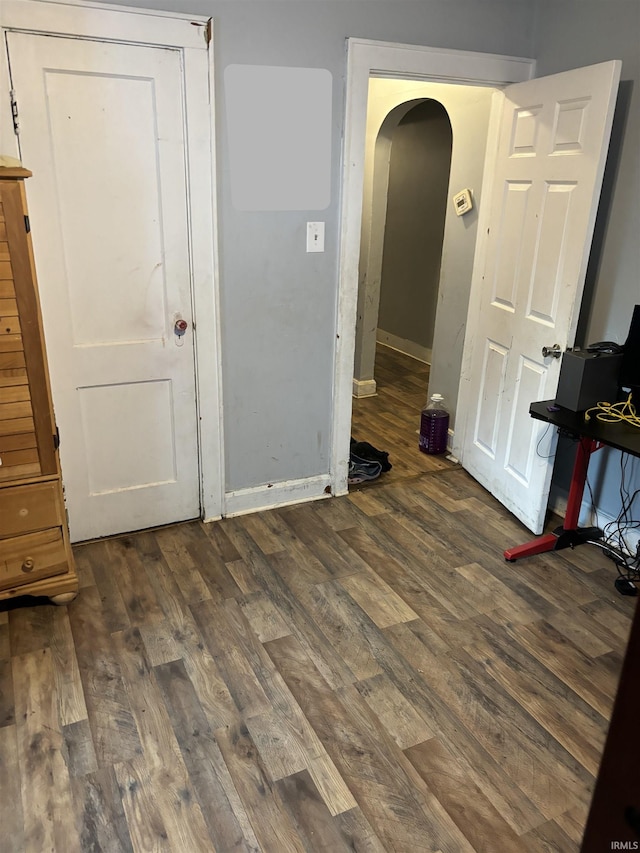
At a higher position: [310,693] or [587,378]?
[587,378]

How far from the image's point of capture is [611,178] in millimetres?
2691

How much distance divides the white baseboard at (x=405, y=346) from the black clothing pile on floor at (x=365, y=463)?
2.45m

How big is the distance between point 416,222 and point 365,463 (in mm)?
3279

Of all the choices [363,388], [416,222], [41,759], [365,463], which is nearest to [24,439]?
[41,759]

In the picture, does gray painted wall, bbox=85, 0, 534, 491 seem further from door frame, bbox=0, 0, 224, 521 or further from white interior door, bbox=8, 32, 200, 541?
white interior door, bbox=8, 32, 200, 541

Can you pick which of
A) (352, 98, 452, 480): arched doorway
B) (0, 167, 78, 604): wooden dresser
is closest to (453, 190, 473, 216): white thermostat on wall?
(352, 98, 452, 480): arched doorway

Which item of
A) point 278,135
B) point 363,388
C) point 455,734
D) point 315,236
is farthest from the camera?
point 363,388

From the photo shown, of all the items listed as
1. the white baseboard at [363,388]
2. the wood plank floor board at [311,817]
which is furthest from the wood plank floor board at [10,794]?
the white baseboard at [363,388]

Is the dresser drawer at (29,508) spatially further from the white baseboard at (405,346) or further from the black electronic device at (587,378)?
the white baseboard at (405,346)

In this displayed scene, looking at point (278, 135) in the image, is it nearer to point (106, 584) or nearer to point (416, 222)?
point (106, 584)

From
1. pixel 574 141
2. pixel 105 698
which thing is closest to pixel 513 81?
pixel 574 141

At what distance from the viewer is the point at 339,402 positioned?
Result: 317cm

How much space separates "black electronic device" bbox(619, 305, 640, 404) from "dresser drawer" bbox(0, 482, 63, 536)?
2.24 meters

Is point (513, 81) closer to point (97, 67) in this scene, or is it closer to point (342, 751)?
point (97, 67)
